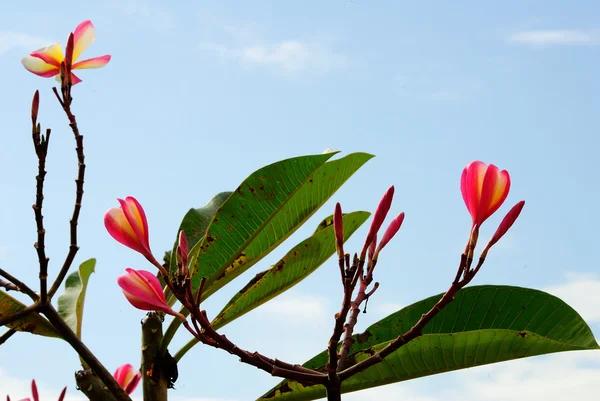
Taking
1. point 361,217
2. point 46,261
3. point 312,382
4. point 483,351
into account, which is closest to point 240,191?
point 361,217

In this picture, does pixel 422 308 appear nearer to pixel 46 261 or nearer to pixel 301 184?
pixel 301 184

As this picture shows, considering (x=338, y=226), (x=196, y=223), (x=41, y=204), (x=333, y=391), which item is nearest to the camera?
(x=333, y=391)

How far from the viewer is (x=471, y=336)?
1.11 meters

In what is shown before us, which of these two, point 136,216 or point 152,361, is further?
point 152,361

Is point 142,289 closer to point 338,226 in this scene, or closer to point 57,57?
point 338,226

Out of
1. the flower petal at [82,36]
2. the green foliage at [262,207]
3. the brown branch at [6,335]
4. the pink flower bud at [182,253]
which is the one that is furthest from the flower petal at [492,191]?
the flower petal at [82,36]

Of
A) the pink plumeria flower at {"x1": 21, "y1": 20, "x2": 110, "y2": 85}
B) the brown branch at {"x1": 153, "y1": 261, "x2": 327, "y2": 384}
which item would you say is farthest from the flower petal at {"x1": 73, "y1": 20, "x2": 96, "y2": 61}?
the brown branch at {"x1": 153, "y1": 261, "x2": 327, "y2": 384}

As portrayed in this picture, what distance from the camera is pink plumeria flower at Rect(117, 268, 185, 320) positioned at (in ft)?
3.00

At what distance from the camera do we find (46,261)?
1.12 meters

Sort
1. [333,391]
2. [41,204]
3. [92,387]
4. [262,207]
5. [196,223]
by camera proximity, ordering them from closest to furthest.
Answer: [333,391] → [41,204] → [92,387] → [262,207] → [196,223]

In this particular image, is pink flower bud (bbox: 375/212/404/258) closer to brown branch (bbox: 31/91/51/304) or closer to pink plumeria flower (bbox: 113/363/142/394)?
brown branch (bbox: 31/91/51/304)

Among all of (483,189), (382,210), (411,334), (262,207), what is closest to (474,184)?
(483,189)

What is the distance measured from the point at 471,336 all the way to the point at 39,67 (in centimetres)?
98

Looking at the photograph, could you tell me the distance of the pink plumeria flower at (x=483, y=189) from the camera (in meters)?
0.93
